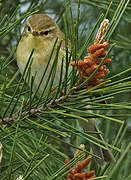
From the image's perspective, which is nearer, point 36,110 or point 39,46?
point 36,110

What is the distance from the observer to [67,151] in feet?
Answer: 8.87

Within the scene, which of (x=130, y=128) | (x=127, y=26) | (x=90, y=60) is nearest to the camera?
(x=90, y=60)

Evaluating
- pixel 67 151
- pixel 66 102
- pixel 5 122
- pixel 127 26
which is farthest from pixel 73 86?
pixel 127 26

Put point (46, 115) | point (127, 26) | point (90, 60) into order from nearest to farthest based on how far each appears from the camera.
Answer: point (90, 60) < point (46, 115) < point (127, 26)

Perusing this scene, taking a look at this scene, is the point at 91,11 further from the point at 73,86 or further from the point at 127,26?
the point at 73,86

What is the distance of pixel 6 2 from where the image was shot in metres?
2.58

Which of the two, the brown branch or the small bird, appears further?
the small bird

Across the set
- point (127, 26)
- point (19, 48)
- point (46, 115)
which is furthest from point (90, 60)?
point (127, 26)

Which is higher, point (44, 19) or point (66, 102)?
point (44, 19)

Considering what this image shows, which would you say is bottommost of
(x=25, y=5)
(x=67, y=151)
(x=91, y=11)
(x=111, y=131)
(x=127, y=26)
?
(x=67, y=151)

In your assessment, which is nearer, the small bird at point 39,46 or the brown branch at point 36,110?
the brown branch at point 36,110

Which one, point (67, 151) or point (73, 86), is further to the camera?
point (67, 151)

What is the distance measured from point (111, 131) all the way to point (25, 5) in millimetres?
1198

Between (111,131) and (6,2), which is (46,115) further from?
(6,2)
